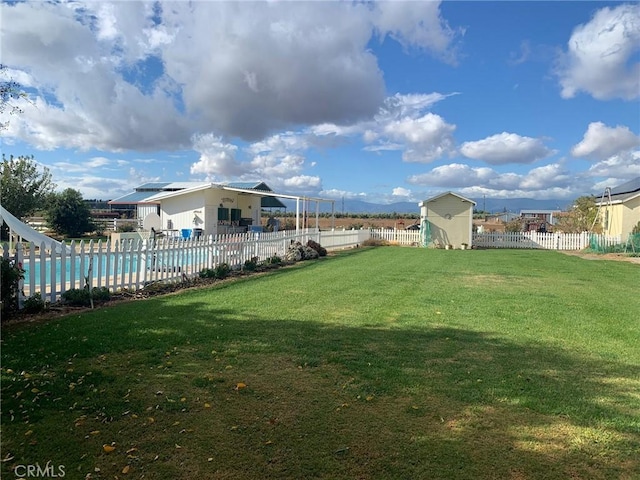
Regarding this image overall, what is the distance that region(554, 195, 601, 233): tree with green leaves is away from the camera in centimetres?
2869

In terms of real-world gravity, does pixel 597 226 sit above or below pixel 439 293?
above

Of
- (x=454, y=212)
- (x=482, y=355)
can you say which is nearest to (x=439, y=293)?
(x=482, y=355)

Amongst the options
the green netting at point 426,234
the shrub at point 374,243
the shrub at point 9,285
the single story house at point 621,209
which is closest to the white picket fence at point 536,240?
the single story house at point 621,209

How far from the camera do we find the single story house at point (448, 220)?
2812 centimetres

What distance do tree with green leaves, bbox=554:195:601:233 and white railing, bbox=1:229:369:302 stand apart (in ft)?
78.4

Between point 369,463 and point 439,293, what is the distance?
6.80 m

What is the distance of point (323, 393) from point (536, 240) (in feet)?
93.6

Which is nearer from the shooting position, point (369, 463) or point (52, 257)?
point (369, 463)

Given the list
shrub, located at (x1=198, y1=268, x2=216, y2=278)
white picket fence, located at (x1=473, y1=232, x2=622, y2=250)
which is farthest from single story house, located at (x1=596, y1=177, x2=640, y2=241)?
shrub, located at (x1=198, y1=268, x2=216, y2=278)

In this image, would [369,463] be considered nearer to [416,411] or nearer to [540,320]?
[416,411]

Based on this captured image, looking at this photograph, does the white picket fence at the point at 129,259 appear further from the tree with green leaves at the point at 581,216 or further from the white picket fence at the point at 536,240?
the tree with green leaves at the point at 581,216

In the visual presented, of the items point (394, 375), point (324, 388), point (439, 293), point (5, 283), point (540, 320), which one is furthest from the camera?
point (439, 293)

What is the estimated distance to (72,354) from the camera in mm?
4695

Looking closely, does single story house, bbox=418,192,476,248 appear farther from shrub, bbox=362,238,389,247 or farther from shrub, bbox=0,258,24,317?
shrub, bbox=0,258,24,317
